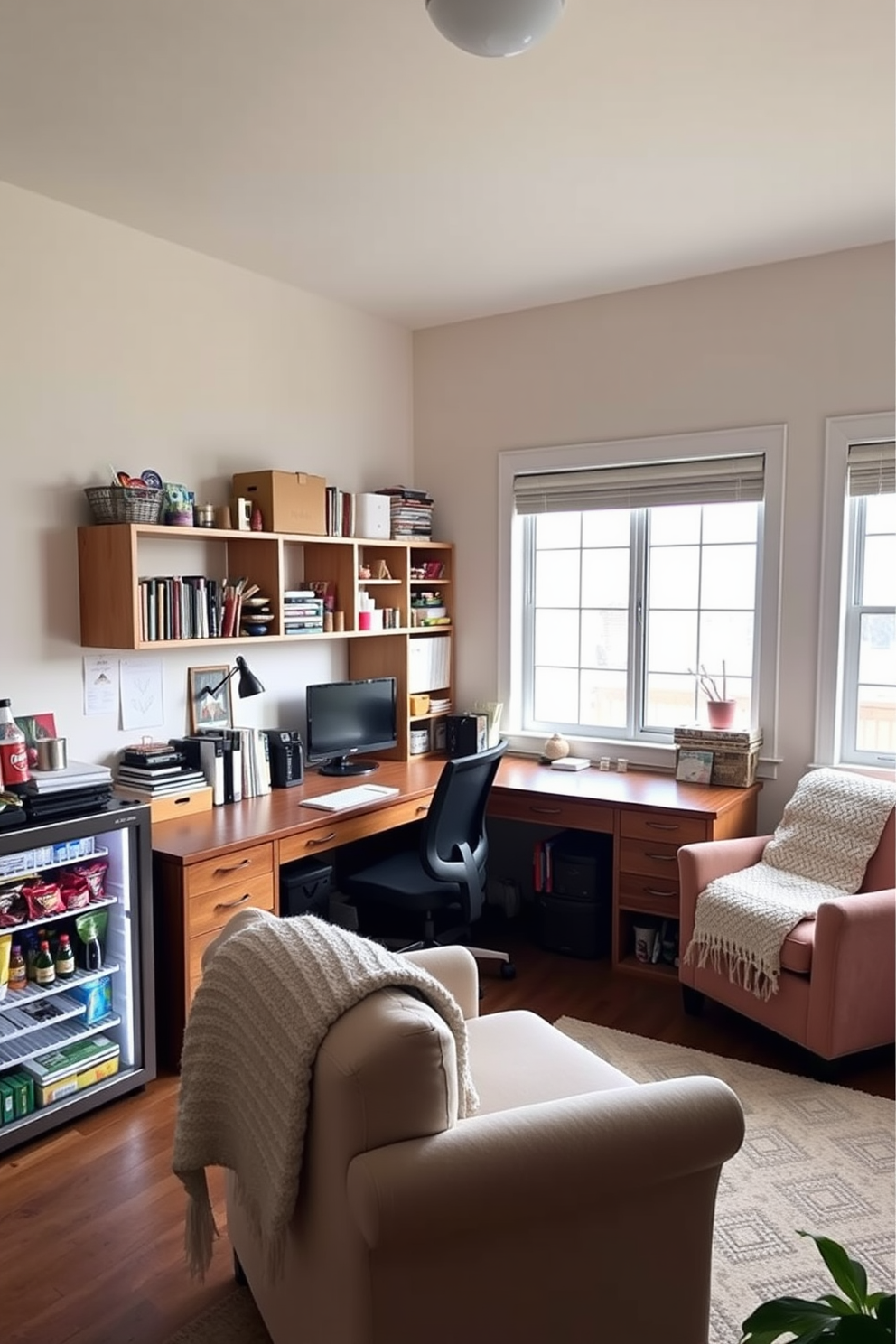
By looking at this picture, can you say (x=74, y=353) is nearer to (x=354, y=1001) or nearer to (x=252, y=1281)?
(x=354, y=1001)

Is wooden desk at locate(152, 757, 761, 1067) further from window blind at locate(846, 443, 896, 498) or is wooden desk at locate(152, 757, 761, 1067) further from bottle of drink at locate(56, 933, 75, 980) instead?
window blind at locate(846, 443, 896, 498)

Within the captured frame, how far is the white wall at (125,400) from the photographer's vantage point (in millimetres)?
2977

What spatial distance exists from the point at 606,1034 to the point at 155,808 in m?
1.71

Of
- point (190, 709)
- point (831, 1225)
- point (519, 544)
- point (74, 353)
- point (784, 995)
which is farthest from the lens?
point (519, 544)

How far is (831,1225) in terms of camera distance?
7.30 feet

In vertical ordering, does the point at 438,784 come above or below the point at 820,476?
below

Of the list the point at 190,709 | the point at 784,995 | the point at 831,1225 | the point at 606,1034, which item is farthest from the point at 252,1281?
the point at 190,709

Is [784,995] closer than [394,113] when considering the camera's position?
No

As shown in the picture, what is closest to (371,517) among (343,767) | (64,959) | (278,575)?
(278,575)

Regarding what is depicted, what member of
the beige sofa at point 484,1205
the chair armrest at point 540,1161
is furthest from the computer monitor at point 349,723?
the chair armrest at point 540,1161

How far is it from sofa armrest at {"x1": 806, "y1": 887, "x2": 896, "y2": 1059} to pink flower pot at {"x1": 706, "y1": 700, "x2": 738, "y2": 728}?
1.09 m

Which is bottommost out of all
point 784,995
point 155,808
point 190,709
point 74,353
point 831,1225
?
point 831,1225

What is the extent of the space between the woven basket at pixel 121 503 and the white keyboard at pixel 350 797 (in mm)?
1151

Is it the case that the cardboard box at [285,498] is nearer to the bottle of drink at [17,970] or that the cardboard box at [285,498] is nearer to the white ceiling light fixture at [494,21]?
the bottle of drink at [17,970]
